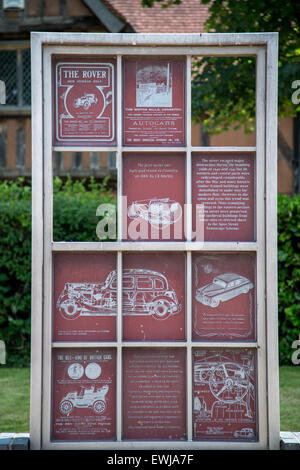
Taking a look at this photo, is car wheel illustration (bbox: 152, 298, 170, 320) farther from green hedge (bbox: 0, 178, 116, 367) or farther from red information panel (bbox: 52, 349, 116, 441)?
green hedge (bbox: 0, 178, 116, 367)

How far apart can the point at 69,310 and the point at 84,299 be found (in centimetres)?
10

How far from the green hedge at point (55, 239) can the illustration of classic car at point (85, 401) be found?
3340 millimetres

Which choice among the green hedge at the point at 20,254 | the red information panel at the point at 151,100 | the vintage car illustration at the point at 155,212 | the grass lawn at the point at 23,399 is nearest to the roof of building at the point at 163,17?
the green hedge at the point at 20,254

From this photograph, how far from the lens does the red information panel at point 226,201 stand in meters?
3.13

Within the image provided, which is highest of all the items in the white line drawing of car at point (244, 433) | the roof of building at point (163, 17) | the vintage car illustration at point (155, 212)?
the roof of building at point (163, 17)

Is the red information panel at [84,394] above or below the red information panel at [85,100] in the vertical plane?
below

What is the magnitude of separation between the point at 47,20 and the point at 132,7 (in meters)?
1.98

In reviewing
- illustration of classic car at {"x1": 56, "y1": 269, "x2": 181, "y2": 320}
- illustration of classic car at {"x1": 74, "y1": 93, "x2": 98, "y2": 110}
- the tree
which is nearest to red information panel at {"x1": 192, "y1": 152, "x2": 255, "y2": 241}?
illustration of classic car at {"x1": 56, "y1": 269, "x2": 181, "y2": 320}

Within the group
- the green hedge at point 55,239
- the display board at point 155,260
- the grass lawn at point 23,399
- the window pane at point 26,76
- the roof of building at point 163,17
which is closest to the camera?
the display board at point 155,260

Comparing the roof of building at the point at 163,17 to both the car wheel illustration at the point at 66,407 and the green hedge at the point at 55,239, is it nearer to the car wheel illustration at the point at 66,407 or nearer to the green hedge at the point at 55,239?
the green hedge at the point at 55,239

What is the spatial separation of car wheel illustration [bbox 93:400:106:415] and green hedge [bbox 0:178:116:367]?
338 cm

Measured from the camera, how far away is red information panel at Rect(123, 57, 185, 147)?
10.3 feet

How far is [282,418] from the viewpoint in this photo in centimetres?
430

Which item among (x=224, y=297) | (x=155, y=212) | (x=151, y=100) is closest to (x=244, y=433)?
(x=224, y=297)
